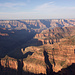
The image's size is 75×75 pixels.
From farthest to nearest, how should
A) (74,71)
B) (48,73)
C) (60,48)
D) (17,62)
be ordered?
(60,48)
(17,62)
(48,73)
(74,71)

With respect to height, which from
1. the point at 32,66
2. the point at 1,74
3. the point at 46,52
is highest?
the point at 46,52

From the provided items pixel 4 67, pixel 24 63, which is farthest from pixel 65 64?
pixel 4 67

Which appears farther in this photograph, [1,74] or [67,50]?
→ [67,50]

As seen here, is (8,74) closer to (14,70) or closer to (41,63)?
(14,70)

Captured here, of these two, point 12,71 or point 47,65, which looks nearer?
point 47,65

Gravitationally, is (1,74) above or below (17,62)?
below

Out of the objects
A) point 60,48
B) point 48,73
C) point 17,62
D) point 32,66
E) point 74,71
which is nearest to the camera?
point 74,71

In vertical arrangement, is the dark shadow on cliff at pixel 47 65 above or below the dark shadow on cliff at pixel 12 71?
above

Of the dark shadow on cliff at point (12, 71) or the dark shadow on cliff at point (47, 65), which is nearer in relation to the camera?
the dark shadow on cliff at point (47, 65)

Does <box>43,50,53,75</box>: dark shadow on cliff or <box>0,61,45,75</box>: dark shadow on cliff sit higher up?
<box>43,50,53,75</box>: dark shadow on cliff

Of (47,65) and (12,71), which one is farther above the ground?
(47,65)

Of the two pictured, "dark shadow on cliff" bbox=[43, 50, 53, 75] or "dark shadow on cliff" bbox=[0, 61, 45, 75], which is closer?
"dark shadow on cliff" bbox=[43, 50, 53, 75]
